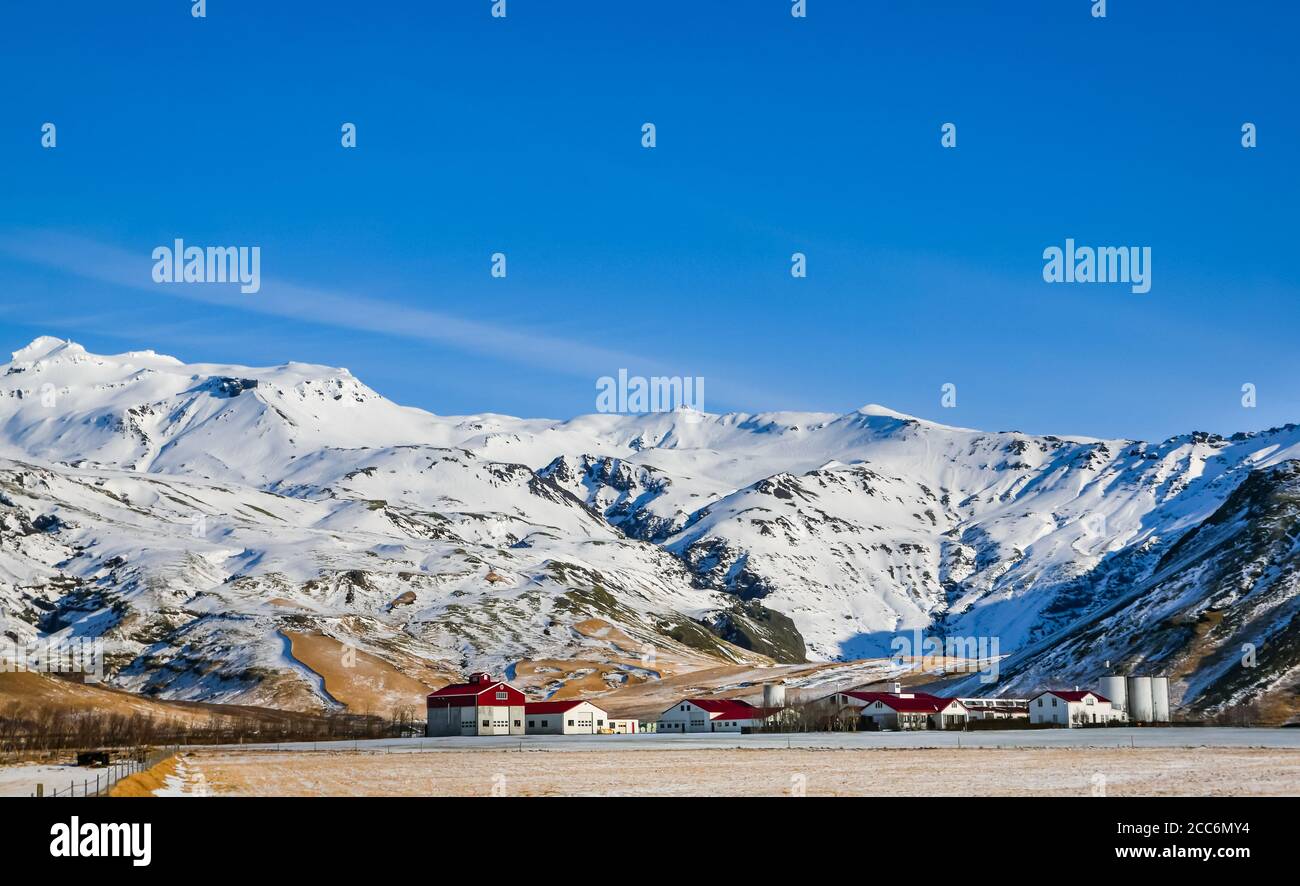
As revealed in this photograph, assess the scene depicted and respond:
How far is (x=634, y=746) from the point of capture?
130 meters

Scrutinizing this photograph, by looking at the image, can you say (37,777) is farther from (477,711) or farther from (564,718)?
(564,718)

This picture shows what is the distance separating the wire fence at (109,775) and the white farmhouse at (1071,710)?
109420 millimetres

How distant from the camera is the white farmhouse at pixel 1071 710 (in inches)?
6939

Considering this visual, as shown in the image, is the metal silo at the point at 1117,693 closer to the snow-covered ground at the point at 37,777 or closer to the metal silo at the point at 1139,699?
the metal silo at the point at 1139,699

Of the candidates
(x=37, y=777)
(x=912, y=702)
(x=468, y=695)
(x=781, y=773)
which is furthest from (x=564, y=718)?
(x=781, y=773)

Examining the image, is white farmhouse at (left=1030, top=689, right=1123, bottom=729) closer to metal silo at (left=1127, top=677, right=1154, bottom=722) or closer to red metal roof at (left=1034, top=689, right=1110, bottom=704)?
red metal roof at (left=1034, top=689, right=1110, bottom=704)
